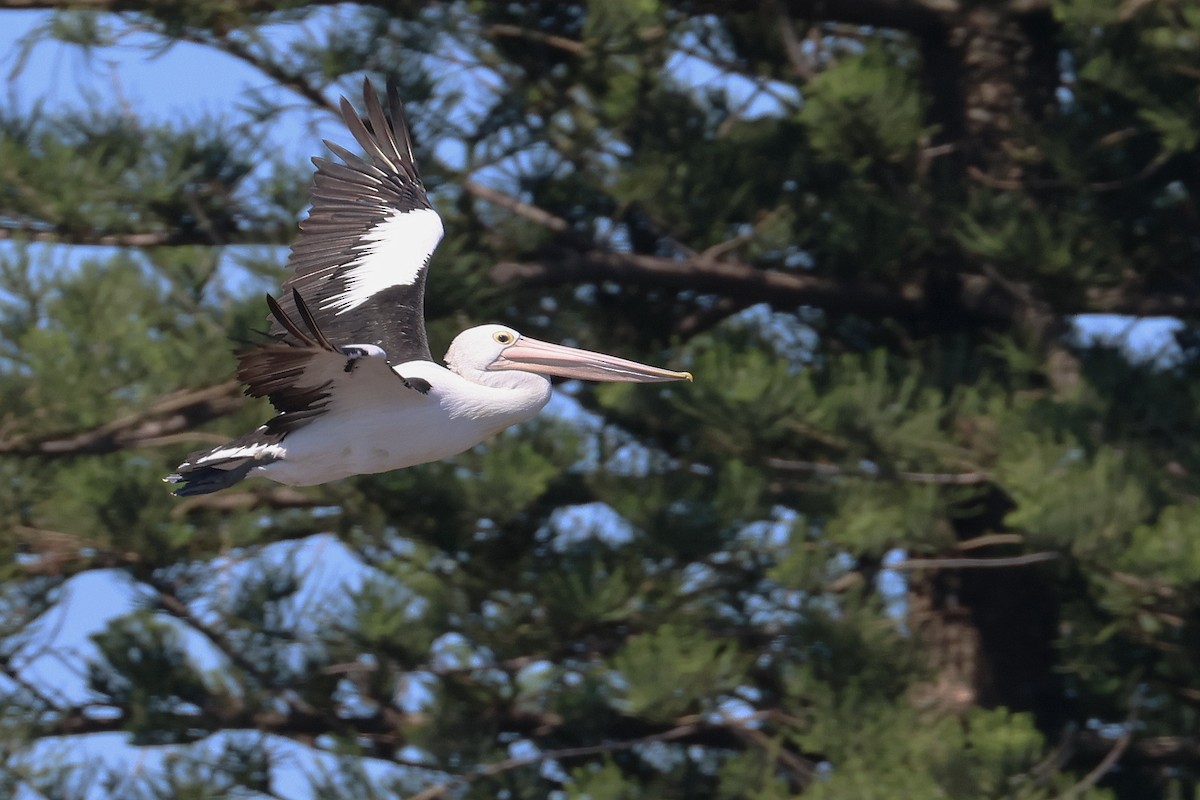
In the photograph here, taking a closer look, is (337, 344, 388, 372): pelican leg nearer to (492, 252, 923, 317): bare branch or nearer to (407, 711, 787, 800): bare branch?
(492, 252, 923, 317): bare branch

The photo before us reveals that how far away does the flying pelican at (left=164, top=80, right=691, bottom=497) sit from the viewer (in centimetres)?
554

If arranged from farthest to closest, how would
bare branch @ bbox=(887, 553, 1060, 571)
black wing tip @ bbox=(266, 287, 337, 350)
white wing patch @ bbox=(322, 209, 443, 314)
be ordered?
bare branch @ bbox=(887, 553, 1060, 571), white wing patch @ bbox=(322, 209, 443, 314), black wing tip @ bbox=(266, 287, 337, 350)

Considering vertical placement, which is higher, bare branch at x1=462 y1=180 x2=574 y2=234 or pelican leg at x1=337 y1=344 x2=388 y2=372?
bare branch at x1=462 y1=180 x2=574 y2=234

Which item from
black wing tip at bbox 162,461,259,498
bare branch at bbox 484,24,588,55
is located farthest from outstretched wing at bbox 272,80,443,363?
bare branch at bbox 484,24,588,55

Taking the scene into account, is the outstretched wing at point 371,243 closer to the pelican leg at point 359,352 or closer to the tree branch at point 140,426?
the pelican leg at point 359,352

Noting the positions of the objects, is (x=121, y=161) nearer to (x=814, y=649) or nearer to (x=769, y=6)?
(x=769, y=6)

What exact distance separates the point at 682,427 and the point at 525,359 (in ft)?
9.14

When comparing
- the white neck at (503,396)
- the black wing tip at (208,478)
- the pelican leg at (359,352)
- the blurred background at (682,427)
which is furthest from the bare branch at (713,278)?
the pelican leg at (359,352)

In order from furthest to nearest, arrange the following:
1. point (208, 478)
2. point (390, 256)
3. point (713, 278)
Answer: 1. point (713, 278)
2. point (390, 256)
3. point (208, 478)

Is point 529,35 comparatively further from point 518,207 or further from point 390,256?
point 390,256

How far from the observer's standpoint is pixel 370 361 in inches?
213

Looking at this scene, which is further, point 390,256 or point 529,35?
point 529,35

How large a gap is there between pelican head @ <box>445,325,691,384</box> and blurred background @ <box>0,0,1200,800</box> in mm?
2053

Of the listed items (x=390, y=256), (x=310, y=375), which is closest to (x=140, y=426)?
(x=390, y=256)
